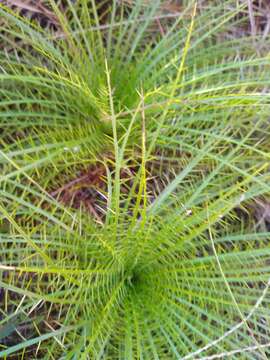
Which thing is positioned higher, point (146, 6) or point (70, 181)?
point (146, 6)

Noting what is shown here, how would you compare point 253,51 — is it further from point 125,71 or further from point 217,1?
point 125,71

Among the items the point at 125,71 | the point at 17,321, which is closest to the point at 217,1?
the point at 125,71

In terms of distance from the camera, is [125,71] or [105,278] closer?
[105,278]

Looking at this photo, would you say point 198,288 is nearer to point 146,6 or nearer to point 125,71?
point 125,71

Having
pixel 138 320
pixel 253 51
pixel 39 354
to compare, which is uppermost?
pixel 253 51

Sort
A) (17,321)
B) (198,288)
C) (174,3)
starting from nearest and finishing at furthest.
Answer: (198,288), (17,321), (174,3)

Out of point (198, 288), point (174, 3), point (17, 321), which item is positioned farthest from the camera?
point (174, 3)
